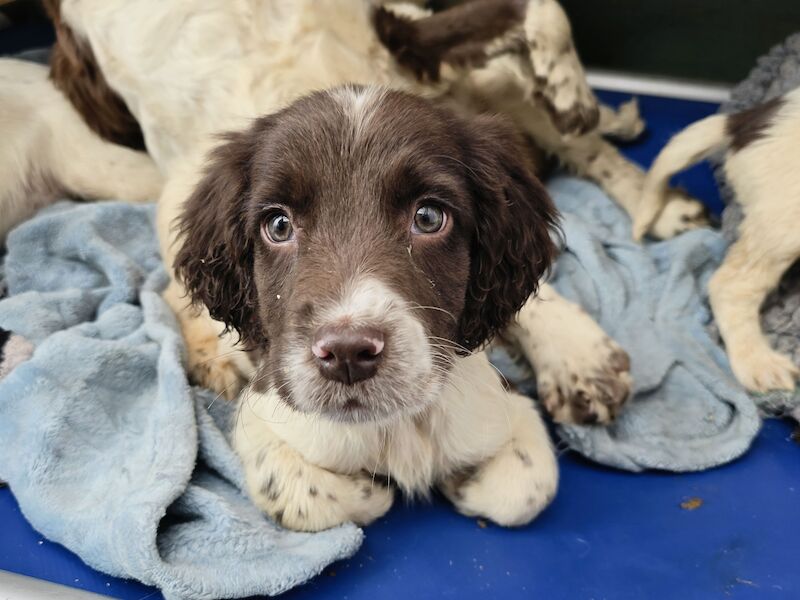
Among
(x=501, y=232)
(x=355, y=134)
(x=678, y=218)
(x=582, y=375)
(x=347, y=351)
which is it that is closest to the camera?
(x=347, y=351)

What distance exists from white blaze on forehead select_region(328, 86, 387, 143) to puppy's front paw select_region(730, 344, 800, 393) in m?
1.16

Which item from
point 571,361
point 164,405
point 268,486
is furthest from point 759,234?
point 164,405

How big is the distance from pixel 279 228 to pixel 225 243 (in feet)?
0.51

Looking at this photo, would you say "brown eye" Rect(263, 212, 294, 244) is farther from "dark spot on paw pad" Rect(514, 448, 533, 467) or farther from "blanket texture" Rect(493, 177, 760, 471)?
"blanket texture" Rect(493, 177, 760, 471)

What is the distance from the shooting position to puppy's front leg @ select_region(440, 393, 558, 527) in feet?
5.67

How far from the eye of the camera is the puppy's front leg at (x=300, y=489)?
1.70 m

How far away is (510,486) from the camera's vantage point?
5.66ft

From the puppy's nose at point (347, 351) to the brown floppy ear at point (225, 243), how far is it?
1.35 ft

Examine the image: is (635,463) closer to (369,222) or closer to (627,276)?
(627,276)

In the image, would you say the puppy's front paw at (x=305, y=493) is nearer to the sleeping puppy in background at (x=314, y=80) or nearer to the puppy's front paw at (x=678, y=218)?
the sleeping puppy in background at (x=314, y=80)

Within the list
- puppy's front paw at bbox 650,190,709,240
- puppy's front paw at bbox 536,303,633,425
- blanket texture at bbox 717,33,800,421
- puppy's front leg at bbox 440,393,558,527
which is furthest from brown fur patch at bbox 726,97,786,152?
puppy's front leg at bbox 440,393,558,527

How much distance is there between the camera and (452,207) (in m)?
1.56

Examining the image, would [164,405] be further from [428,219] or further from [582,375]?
[582,375]

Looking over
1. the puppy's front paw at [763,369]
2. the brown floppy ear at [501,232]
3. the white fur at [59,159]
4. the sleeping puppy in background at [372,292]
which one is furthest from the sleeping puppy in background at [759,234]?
the white fur at [59,159]
